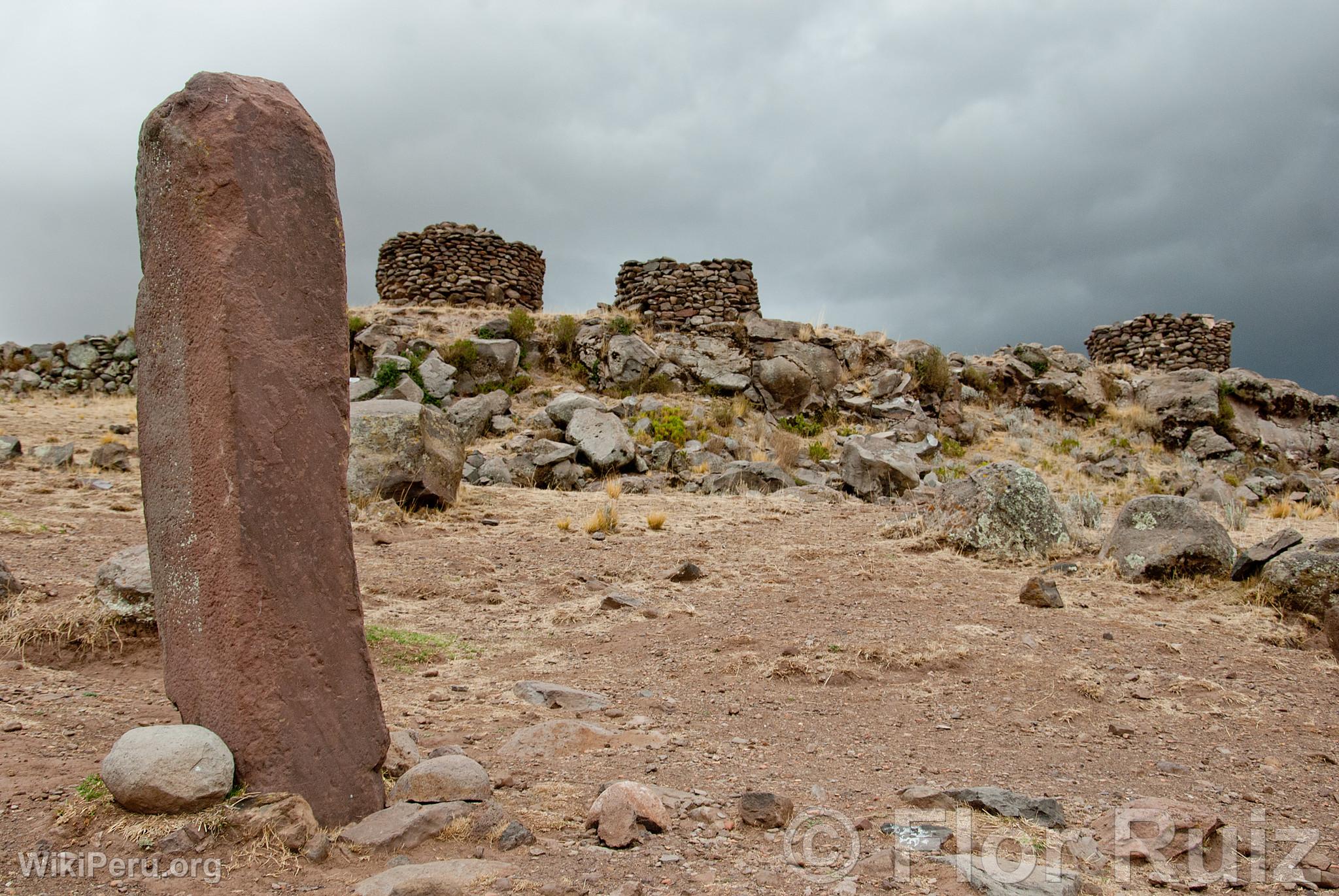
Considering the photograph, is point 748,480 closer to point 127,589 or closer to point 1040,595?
point 1040,595

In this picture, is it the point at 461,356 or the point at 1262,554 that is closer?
the point at 1262,554

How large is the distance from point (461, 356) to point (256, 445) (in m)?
15.2

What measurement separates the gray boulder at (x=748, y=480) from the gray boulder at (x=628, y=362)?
18.3ft

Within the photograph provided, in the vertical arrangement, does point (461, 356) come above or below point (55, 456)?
above

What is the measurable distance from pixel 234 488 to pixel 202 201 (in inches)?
38.5

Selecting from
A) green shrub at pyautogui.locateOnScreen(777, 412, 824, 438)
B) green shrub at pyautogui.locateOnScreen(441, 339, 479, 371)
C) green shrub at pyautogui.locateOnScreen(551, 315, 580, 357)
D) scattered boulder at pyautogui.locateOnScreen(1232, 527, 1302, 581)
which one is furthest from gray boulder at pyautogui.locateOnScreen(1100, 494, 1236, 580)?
green shrub at pyautogui.locateOnScreen(551, 315, 580, 357)

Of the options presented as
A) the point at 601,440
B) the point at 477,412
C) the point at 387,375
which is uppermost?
the point at 387,375

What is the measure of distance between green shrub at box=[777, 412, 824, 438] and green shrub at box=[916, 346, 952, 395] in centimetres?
285

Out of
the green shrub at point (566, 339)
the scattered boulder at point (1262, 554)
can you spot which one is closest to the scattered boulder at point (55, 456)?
the green shrub at point (566, 339)

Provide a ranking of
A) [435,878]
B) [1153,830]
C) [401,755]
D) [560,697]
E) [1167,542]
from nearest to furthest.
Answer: [435,878] → [1153,830] → [401,755] → [560,697] → [1167,542]

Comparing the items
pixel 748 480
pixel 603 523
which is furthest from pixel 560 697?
pixel 748 480

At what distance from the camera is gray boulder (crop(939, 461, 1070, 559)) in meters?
8.18

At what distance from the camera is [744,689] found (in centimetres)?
512

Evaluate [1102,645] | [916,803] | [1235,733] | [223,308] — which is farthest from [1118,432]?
[223,308]
